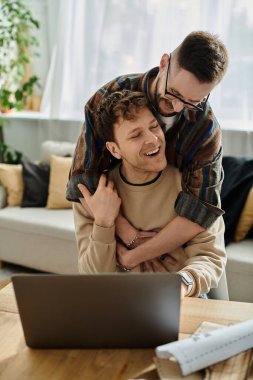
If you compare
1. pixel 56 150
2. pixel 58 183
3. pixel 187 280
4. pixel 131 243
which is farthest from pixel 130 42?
pixel 187 280

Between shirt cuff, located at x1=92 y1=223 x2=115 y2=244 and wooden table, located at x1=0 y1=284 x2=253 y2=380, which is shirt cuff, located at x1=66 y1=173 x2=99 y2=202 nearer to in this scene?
shirt cuff, located at x1=92 y1=223 x2=115 y2=244

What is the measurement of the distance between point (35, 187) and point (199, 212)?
224 centimetres

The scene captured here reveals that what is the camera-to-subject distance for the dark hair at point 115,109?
4.44 feet

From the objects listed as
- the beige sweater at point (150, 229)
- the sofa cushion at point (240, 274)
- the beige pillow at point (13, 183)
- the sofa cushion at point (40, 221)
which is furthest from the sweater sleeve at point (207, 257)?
the beige pillow at point (13, 183)

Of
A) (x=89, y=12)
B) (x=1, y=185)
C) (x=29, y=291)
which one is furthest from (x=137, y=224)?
(x=89, y=12)

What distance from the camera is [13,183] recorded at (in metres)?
3.48

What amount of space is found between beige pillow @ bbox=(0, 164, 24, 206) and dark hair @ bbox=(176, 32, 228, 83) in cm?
245

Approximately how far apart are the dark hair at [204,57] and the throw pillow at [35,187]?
2.36 meters

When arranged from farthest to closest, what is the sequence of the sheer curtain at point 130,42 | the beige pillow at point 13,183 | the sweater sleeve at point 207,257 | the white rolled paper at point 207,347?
the beige pillow at point 13,183, the sheer curtain at point 130,42, the sweater sleeve at point 207,257, the white rolled paper at point 207,347

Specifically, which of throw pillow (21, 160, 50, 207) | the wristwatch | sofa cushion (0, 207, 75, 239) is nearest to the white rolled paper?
the wristwatch

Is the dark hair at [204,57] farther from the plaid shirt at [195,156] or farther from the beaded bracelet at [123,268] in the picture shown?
the beaded bracelet at [123,268]

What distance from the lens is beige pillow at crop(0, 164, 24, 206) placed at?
3482mm

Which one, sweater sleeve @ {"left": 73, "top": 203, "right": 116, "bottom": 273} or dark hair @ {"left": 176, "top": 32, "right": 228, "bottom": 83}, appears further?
sweater sleeve @ {"left": 73, "top": 203, "right": 116, "bottom": 273}

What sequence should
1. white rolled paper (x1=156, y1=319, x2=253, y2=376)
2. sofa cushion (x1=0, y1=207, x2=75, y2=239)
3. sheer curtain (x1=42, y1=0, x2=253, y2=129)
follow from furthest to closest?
1. sheer curtain (x1=42, y1=0, x2=253, y2=129)
2. sofa cushion (x1=0, y1=207, x2=75, y2=239)
3. white rolled paper (x1=156, y1=319, x2=253, y2=376)
